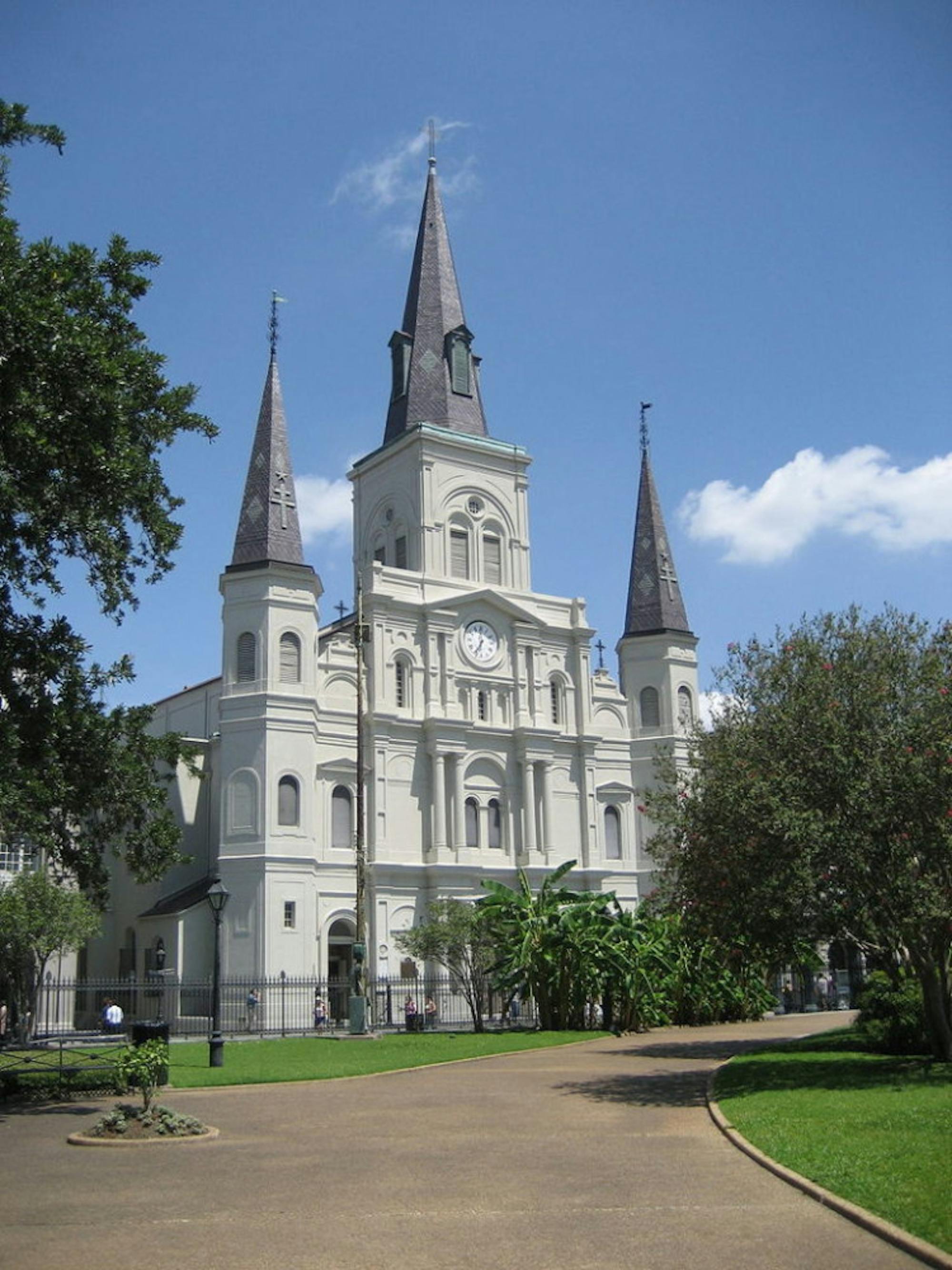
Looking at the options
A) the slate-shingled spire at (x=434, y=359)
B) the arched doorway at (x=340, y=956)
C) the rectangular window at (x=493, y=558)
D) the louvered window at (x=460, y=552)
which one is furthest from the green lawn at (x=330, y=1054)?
the slate-shingled spire at (x=434, y=359)

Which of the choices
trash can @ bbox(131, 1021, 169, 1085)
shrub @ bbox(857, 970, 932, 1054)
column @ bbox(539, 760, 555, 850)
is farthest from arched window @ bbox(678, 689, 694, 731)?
trash can @ bbox(131, 1021, 169, 1085)

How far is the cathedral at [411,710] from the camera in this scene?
49375mm

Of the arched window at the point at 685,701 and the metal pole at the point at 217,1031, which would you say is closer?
the metal pole at the point at 217,1031

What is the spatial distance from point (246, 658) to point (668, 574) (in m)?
22.1

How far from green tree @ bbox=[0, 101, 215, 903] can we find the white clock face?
34.4 m

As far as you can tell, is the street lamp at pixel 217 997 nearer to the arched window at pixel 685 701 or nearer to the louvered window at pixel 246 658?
the louvered window at pixel 246 658

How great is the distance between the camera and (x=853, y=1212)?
1074 centimetres

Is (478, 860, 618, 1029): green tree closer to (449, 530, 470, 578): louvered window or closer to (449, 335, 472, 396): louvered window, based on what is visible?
(449, 530, 470, 578): louvered window

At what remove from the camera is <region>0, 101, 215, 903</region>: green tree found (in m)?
17.9

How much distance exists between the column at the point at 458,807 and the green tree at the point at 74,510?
31.5 metres

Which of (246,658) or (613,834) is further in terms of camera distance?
(613,834)

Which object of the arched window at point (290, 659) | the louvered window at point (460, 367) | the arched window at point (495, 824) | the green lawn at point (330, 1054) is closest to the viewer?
Answer: the green lawn at point (330, 1054)

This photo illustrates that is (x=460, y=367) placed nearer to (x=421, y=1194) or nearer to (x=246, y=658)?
(x=246, y=658)

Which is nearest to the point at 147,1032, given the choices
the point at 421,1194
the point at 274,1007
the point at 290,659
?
the point at 421,1194
